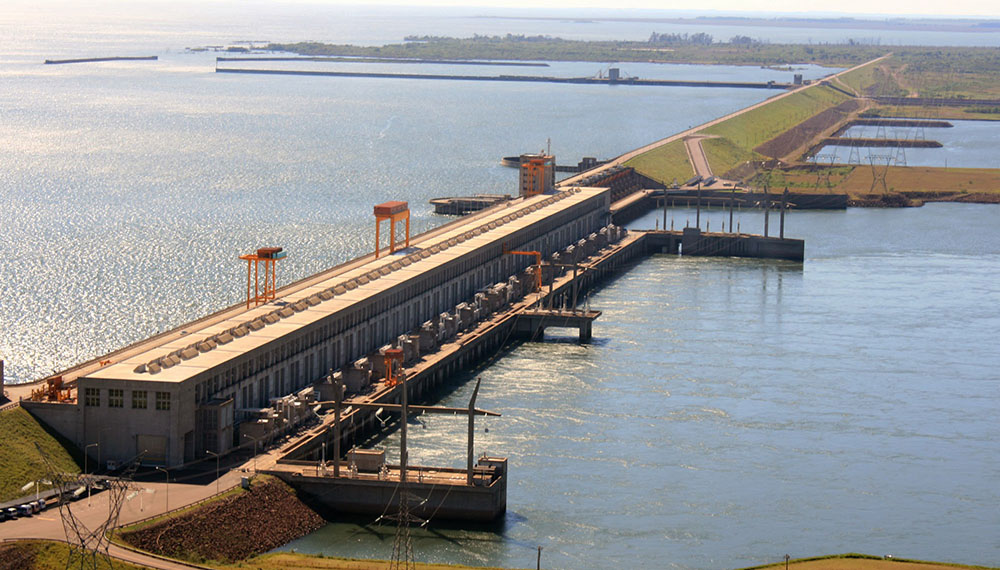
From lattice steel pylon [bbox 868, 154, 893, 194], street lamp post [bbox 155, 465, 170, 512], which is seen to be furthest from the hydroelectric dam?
lattice steel pylon [bbox 868, 154, 893, 194]

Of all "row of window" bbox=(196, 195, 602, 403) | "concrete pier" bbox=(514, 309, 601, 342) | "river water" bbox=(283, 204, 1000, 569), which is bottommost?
"river water" bbox=(283, 204, 1000, 569)

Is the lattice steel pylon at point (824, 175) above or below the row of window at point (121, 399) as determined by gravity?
above

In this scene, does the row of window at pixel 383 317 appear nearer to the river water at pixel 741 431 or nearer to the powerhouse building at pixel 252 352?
the powerhouse building at pixel 252 352

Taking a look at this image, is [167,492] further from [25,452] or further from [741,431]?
[741,431]

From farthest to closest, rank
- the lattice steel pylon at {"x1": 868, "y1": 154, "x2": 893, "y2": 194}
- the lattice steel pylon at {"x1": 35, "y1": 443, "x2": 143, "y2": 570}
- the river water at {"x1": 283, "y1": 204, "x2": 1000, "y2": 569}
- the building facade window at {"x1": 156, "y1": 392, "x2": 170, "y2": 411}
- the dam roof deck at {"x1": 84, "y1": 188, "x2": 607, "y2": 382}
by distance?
the lattice steel pylon at {"x1": 868, "y1": 154, "x2": 893, "y2": 194}
the dam roof deck at {"x1": 84, "y1": 188, "x2": 607, "y2": 382}
the building facade window at {"x1": 156, "y1": 392, "x2": 170, "y2": 411}
the river water at {"x1": 283, "y1": 204, "x2": 1000, "y2": 569}
the lattice steel pylon at {"x1": 35, "y1": 443, "x2": 143, "y2": 570}

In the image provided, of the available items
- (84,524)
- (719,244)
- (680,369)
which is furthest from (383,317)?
(719,244)

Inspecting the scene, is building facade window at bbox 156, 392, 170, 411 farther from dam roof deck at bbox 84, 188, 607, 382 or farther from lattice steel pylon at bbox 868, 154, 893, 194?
lattice steel pylon at bbox 868, 154, 893, 194

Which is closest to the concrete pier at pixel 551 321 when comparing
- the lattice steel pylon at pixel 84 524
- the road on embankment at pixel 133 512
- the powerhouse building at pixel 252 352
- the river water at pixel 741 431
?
the river water at pixel 741 431
